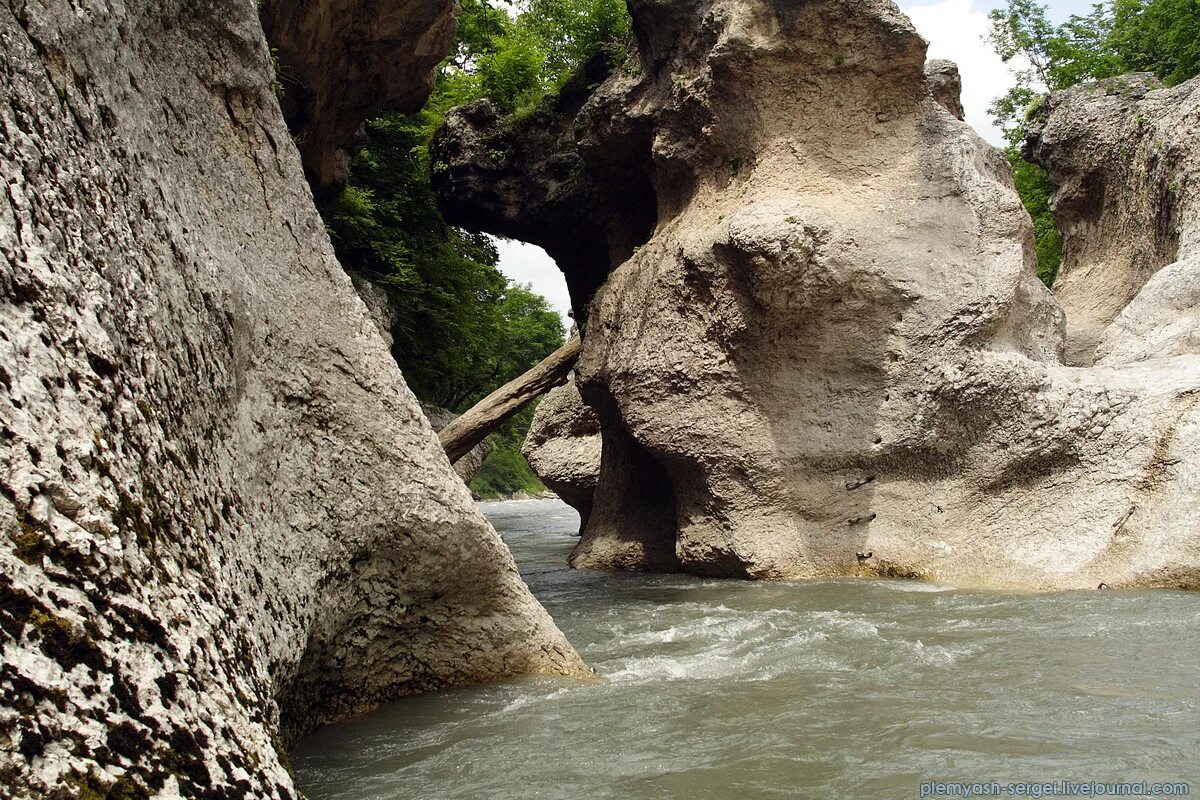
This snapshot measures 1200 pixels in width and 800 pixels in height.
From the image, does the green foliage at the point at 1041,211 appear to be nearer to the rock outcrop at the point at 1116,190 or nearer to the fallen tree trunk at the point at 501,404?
the rock outcrop at the point at 1116,190

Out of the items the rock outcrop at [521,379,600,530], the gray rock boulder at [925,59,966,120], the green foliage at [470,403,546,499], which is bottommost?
the green foliage at [470,403,546,499]

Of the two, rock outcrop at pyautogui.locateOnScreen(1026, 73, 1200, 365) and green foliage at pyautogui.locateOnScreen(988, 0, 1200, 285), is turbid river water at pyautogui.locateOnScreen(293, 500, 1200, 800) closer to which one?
rock outcrop at pyautogui.locateOnScreen(1026, 73, 1200, 365)

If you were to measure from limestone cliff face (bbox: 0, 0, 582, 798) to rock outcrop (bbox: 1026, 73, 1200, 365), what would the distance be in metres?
8.75

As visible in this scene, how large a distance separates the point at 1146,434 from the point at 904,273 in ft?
9.26

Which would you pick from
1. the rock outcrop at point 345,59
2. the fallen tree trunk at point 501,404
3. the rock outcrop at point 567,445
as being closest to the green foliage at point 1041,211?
the rock outcrop at point 567,445

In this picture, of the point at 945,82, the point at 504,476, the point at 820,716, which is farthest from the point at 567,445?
the point at 504,476

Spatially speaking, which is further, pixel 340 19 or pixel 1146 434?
pixel 340 19

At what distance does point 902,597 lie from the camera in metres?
7.68

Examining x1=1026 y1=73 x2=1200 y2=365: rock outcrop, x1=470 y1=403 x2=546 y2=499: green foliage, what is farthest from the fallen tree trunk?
x1=470 y1=403 x2=546 y2=499: green foliage

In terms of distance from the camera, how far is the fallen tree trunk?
539 inches

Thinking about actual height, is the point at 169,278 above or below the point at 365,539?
above

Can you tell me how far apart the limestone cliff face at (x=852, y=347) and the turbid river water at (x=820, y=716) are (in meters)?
1.94

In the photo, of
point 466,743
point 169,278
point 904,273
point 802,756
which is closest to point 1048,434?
point 904,273

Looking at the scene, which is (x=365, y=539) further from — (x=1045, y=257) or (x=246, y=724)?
(x=1045, y=257)
